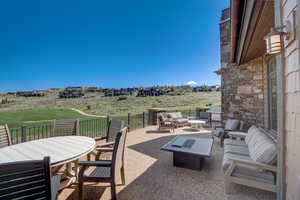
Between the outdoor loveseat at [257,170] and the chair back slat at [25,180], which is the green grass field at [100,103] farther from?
the chair back slat at [25,180]

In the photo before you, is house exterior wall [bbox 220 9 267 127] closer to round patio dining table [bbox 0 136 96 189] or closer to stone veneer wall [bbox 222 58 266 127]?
stone veneer wall [bbox 222 58 266 127]

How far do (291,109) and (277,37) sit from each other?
2.07 ft

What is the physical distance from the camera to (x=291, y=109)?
3.66 ft

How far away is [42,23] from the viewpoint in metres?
7.85

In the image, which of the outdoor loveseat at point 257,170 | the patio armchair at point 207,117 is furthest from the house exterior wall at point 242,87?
the outdoor loveseat at point 257,170

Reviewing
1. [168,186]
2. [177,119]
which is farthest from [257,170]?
[177,119]

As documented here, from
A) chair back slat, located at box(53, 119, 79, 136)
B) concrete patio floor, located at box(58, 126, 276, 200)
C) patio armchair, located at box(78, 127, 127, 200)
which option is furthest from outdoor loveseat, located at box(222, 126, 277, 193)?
chair back slat, located at box(53, 119, 79, 136)

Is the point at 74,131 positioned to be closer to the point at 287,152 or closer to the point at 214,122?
the point at 287,152

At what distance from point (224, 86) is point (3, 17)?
36.7ft

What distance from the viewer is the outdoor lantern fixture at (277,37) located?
1.11 metres

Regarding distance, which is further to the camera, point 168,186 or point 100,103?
point 100,103

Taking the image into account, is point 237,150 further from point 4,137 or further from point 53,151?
point 4,137

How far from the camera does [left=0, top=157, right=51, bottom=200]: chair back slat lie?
1.00 m

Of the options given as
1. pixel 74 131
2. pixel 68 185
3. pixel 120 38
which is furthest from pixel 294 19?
pixel 120 38
